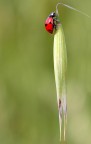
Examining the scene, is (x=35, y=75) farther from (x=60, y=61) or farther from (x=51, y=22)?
(x=60, y=61)

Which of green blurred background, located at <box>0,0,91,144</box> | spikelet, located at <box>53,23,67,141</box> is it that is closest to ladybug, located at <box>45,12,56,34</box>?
spikelet, located at <box>53,23,67,141</box>

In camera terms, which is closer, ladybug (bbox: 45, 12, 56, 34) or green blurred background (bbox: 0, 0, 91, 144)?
ladybug (bbox: 45, 12, 56, 34)

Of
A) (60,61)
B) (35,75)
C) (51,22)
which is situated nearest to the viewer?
(60,61)

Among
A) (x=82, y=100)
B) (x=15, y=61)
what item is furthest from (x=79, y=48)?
(x=15, y=61)

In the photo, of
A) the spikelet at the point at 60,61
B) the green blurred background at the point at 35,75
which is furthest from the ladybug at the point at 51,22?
the green blurred background at the point at 35,75

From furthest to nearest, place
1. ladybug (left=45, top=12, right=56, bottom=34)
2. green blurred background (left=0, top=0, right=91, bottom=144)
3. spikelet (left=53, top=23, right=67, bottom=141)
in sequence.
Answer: green blurred background (left=0, top=0, right=91, bottom=144)
ladybug (left=45, top=12, right=56, bottom=34)
spikelet (left=53, top=23, right=67, bottom=141)

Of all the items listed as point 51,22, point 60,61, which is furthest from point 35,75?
point 60,61

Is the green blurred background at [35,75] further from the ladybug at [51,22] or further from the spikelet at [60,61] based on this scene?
the spikelet at [60,61]

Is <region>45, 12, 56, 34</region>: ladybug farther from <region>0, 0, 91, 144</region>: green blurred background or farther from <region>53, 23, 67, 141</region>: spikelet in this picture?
<region>0, 0, 91, 144</region>: green blurred background

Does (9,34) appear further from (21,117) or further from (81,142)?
(81,142)
